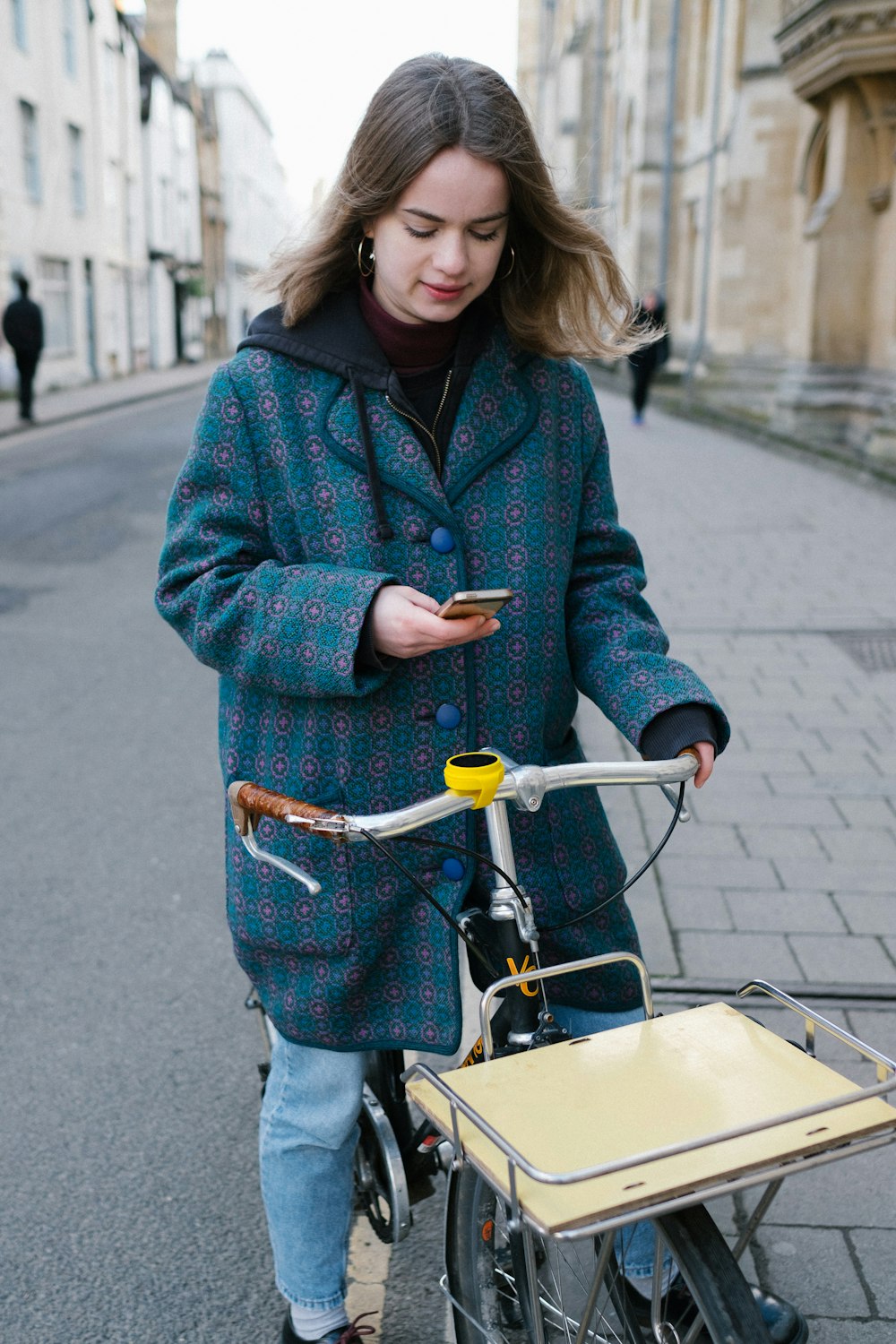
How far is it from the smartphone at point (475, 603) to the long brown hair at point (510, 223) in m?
0.63

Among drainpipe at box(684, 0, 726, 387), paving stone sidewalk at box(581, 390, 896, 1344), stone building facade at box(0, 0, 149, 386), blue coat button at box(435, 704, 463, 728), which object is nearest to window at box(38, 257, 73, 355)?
stone building facade at box(0, 0, 149, 386)

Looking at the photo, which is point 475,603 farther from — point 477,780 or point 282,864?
point 282,864

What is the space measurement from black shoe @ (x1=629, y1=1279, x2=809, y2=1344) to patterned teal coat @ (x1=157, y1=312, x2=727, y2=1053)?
43 cm

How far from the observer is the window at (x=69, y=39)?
3148 centimetres

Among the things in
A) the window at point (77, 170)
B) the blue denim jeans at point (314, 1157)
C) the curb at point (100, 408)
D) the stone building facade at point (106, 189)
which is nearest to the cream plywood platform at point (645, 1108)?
the blue denim jeans at point (314, 1157)

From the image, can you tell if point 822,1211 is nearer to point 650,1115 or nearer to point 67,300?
point 650,1115

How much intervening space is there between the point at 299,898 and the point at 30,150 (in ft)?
101

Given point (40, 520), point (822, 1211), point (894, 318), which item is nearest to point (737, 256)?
point (894, 318)

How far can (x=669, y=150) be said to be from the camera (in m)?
29.2

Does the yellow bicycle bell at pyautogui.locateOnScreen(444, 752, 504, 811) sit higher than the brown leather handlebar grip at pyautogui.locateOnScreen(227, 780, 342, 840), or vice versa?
the yellow bicycle bell at pyautogui.locateOnScreen(444, 752, 504, 811)

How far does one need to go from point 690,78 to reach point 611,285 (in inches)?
1206

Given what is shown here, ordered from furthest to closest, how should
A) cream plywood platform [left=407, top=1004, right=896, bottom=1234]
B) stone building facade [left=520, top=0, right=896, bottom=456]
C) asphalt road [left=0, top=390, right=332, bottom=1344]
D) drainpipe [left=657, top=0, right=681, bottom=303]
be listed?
drainpipe [left=657, top=0, right=681, bottom=303] < stone building facade [left=520, top=0, right=896, bottom=456] < asphalt road [left=0, top=390, right=332, bottom=1344] < cream plywood platform [left=407, top=1004, right=896, bottom=1234]

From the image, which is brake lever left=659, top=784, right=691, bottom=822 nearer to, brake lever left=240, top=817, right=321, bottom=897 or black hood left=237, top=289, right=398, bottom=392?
brake lever left=240, top=817, right=321, bottom=897

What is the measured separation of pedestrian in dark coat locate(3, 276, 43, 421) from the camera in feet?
68.8
